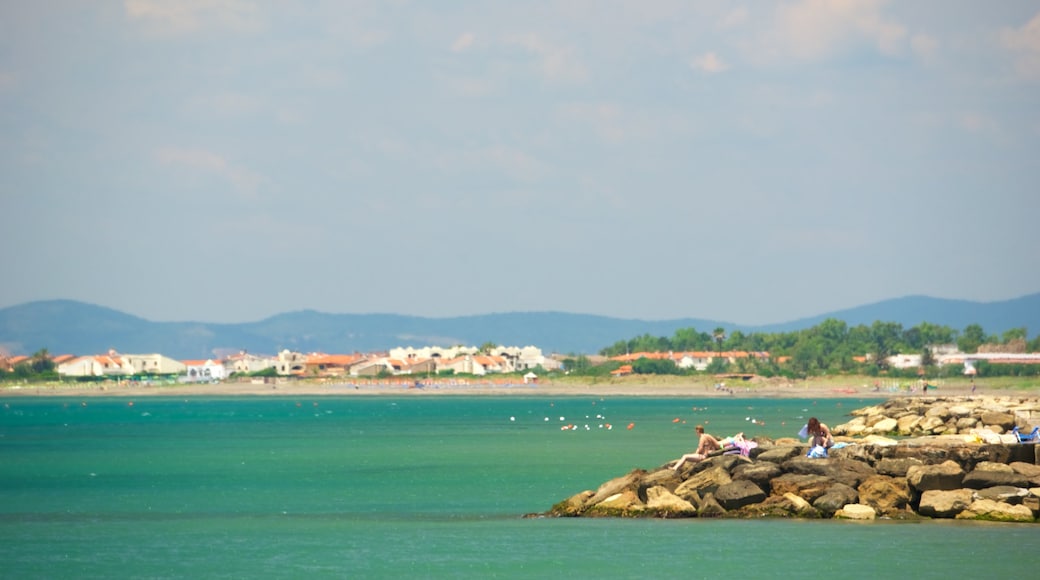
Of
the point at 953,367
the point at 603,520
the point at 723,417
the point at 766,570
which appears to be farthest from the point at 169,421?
the point at 953,367

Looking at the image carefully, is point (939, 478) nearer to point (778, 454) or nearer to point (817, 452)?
point (817, 452)

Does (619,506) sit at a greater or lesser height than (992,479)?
lesser

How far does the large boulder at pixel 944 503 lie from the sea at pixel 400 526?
0.46m

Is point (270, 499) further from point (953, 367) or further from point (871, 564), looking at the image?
point (953, 367)

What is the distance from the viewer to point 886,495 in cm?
2875

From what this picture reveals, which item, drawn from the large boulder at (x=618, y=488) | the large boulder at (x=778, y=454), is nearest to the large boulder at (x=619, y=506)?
the large boulder at (x=618, y=488)

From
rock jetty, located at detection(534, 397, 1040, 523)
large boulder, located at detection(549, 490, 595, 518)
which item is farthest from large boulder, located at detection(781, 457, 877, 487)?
large boulder, located at detection(549, 490, 595, 518)

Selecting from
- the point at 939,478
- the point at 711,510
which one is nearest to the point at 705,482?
the point at 711,510

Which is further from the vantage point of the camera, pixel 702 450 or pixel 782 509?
pixel 702 450

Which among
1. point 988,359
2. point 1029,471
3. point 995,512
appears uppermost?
point 988,359

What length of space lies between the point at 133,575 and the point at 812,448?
15371 millimetres

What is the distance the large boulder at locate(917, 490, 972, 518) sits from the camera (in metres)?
28.2

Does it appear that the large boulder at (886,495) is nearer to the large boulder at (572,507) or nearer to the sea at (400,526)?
the sea at (400,526)

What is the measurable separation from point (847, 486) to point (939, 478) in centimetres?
187
